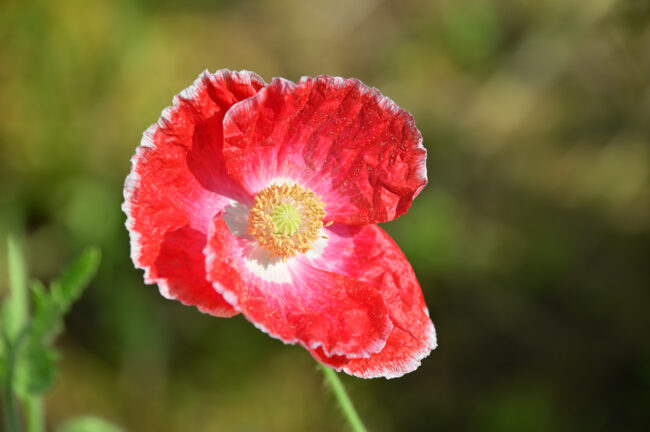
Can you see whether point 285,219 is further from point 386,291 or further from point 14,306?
point 14,306

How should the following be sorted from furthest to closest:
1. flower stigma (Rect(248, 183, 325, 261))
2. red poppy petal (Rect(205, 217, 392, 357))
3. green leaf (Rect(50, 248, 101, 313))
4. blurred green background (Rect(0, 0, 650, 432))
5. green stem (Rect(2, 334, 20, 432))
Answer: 1. blurred green background (Rect(0, 0, 650, 432))
2. flower stigma (Rect(248, 183, 325, 261))
3. green leaf (Rect(50, 248, 101, 313))
4. green stem (Rect(2, 334, 20, 432))
5. red poppy petal (Rect(205, 217, 392, 357))

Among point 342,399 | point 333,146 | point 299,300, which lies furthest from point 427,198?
point 342,399


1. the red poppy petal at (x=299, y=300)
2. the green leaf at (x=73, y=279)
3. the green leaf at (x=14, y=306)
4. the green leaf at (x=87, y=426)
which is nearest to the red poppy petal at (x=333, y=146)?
the red poppy petal at (x=299, y=300)

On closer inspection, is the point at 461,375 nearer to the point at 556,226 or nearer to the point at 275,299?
the point at 556,226

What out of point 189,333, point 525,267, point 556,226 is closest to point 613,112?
point 556,226

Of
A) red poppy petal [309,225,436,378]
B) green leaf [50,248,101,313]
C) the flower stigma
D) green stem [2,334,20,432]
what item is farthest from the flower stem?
green stem [2,334,20,432]

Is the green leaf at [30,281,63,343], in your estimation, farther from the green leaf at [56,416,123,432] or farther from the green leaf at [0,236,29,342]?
the green leaf at [56,416,123,432]
